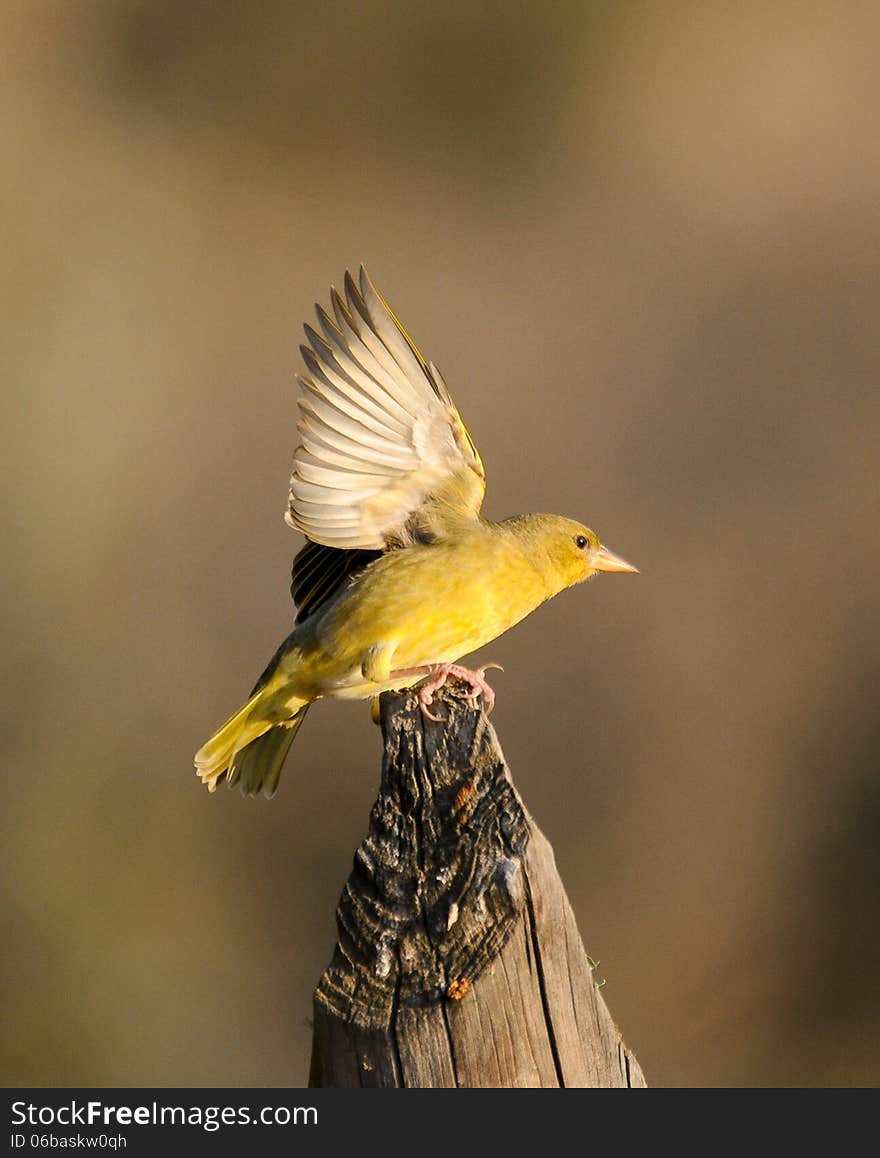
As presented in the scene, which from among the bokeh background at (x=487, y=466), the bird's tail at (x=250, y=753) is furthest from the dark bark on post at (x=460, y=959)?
the bokeh background at (x=487, y=466)

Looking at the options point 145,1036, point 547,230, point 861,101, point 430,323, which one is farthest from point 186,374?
point 861,101

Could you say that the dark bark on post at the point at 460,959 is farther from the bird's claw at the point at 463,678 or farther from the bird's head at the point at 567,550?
the bird's head at the point at 567,550

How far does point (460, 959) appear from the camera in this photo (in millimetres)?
2586

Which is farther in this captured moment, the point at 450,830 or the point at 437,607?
the point at 437,607

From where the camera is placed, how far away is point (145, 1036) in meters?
6.67

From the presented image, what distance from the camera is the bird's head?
15.1 feet

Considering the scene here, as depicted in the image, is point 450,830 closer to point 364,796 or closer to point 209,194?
point 364,796

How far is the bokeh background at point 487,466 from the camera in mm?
6727

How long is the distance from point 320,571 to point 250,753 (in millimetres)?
569

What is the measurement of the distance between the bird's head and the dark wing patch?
492 mm

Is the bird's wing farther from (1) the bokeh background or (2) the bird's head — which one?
(1) the bokeh background

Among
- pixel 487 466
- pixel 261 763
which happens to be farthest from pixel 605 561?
pixel 487 466

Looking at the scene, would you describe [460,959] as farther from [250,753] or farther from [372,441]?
[250,753]
